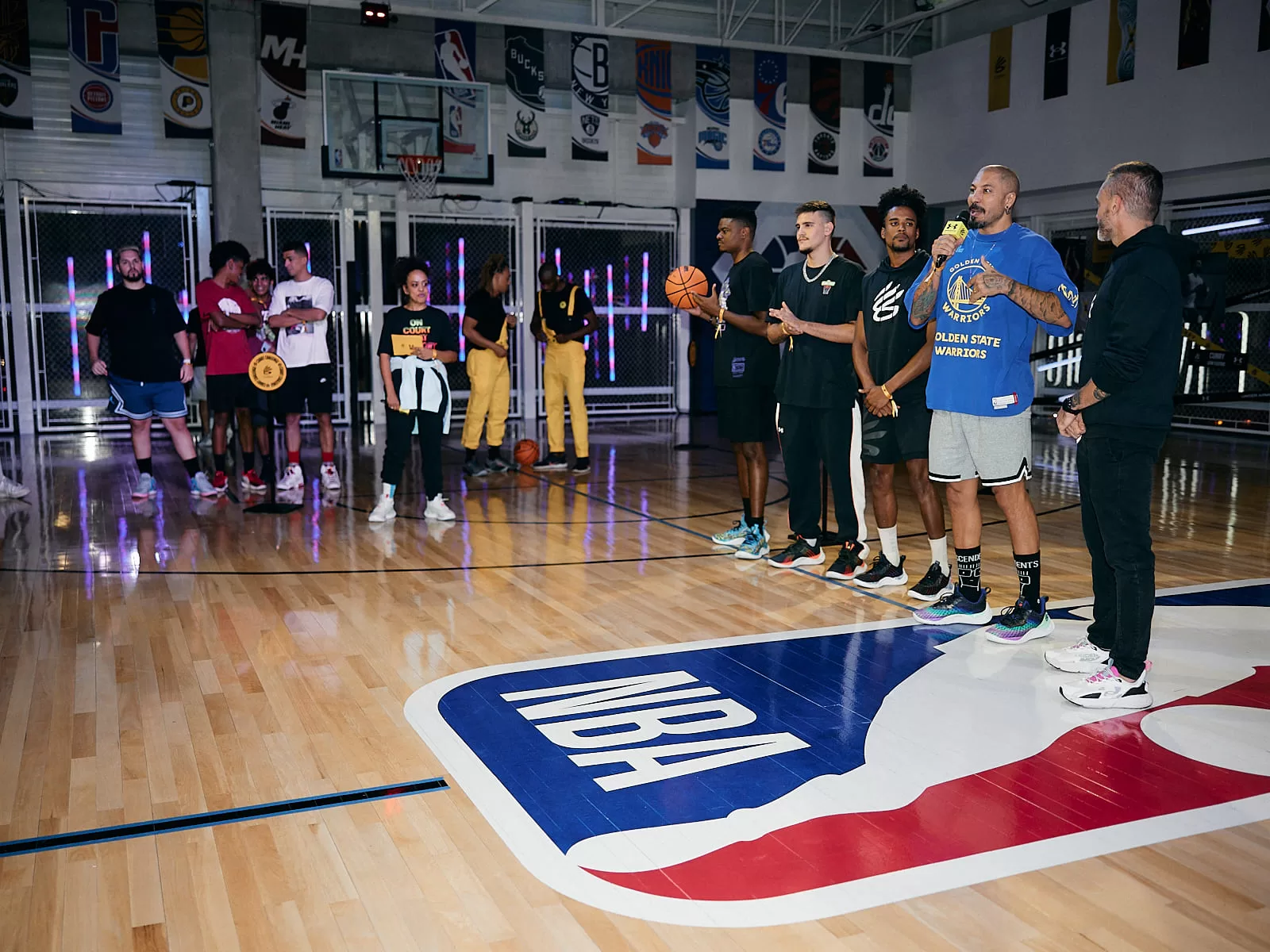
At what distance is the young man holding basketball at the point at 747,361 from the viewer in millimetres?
5746

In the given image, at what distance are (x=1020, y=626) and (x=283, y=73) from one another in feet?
38.8

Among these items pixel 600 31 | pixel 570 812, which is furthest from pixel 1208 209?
pixel 570 812

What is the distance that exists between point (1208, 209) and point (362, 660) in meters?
12.4

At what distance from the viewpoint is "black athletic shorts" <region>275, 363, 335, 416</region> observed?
8.09 meters

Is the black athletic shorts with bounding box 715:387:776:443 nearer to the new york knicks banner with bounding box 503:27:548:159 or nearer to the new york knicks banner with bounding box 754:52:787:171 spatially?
the new york knicks banner with bounding box 503:27:548:159

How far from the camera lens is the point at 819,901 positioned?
238 cm

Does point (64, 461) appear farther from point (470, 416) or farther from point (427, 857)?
point (427, 857)

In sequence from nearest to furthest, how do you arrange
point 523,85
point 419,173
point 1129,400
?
point 1129,400 < point 419,173 < point 523,85

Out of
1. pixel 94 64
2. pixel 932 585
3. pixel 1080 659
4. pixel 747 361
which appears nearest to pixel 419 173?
pixel 94 64

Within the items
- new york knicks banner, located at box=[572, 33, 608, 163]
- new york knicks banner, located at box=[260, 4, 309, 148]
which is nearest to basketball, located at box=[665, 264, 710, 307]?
new york knicks banner, located at box=[260, 4, 309, 148]

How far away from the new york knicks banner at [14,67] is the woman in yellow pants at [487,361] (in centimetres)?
688

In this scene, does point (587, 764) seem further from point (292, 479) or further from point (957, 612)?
point (292, 479)

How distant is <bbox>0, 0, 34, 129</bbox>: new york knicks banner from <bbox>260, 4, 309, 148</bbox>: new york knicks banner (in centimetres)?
250

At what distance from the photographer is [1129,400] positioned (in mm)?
3465
